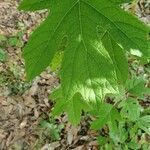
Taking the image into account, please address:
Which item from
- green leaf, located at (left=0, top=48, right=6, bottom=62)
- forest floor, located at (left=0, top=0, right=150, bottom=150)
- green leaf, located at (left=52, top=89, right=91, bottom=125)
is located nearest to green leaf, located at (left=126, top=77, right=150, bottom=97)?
green leaf, located at (left=52, top=89, right=91, bottom=125)

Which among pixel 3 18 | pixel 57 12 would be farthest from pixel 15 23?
pixel 57 12

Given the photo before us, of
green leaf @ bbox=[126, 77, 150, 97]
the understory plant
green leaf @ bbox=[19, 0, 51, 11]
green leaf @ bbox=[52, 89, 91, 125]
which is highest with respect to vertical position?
green leaf @ bbox=[19, 0, 51, 11]

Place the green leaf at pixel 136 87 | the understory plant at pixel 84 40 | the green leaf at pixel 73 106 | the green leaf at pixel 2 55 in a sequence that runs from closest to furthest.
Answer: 1. the understory plant at pixel 84 40
2. the green leaf at pixel 73 106
3. the green leaf at pixel 136 87
4. the green leaf at pixel 2 55

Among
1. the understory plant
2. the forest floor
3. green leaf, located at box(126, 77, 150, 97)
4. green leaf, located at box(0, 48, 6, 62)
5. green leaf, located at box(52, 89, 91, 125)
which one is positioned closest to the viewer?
the understory plant

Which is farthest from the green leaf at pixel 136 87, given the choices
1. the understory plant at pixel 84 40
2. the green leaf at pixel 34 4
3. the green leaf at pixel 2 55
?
the green leaf at pixel 2 55

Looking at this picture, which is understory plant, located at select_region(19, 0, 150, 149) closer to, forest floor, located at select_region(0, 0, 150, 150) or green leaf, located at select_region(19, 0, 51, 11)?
green leaf, located at select_region(19, 0, 51, 11)

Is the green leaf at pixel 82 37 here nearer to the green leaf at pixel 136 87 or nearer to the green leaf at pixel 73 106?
the green leaf at pixel 73 106
